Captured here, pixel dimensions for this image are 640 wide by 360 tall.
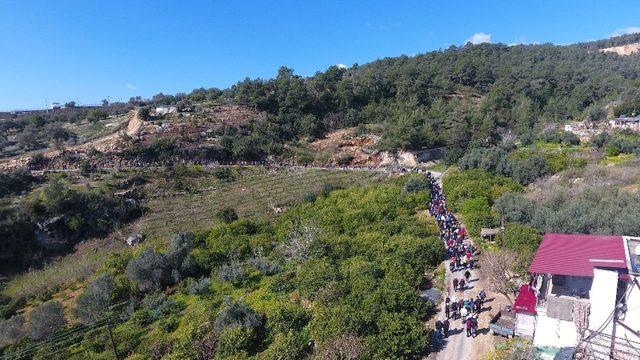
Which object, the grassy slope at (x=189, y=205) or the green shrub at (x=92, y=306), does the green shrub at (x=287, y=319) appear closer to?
the green shrub at (x=92, y=306)

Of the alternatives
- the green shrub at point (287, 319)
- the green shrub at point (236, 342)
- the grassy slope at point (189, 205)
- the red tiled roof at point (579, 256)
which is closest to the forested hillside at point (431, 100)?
the grassy slope at point (189, 205)

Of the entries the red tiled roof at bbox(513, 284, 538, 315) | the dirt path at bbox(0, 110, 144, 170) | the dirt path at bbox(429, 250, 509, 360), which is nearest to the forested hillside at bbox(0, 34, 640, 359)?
the dirt path at bbox(0, 110, 144, 170)

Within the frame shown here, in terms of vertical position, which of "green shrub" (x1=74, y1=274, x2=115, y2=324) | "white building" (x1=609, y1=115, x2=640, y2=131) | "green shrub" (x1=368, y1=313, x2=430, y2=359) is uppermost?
"white building" (x1=609, y1=115, x2=640, y2=131)

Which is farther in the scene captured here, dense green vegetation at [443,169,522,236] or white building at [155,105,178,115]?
white building at [155,105,178,115]

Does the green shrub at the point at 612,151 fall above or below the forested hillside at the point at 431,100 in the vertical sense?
below

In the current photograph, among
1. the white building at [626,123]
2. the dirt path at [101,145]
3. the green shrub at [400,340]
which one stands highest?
the dirt path at [101,145]

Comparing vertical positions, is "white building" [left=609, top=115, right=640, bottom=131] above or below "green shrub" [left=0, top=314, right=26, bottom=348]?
above

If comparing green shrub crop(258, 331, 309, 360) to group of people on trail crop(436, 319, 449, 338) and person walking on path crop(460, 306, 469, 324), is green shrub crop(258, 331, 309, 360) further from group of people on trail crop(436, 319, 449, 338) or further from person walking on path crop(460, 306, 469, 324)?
person walking on path crop(460, 306, 469, 324)

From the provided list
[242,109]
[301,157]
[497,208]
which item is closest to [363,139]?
[301,157]
